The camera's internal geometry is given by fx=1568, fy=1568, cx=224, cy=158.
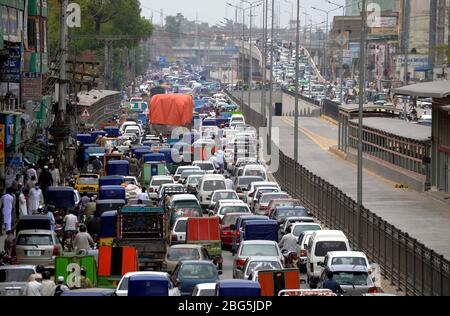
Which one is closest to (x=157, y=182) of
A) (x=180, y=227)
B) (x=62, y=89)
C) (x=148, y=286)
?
(x=62, y=89)

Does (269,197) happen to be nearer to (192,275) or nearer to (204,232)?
(204,232)

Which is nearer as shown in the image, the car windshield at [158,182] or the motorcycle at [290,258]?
the motorcycle at [290,258]

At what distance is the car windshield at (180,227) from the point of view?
3953 centimetres

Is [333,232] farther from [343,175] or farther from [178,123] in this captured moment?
[178,123]

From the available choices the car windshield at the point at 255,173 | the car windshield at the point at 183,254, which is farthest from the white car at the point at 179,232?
the car windshield at the point at 255,173

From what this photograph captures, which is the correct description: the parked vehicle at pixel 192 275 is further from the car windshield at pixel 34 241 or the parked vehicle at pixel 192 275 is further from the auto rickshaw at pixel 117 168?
the auto rickshaw at pixel 117 168

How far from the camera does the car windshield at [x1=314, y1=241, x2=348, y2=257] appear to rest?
34625 millimetres

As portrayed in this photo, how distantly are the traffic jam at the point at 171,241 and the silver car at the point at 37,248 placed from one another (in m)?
0.02

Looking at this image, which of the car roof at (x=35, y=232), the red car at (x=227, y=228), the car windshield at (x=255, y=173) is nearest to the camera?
the car roof at (x=35, y=232)

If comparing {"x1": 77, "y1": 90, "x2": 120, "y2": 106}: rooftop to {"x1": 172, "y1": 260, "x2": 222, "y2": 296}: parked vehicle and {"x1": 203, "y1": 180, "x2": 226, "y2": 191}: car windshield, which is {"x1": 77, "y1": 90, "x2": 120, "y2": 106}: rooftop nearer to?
{"x1": 203, "y1": 180, "x2": 226, "y2": 191}: car windshield

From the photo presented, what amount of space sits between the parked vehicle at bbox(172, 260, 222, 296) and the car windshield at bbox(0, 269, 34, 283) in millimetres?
2825

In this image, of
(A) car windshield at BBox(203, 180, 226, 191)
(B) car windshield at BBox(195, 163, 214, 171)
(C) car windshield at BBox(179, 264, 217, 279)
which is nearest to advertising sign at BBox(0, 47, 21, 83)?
(A) car windshield at BBox(203, 180, 226, 191)
